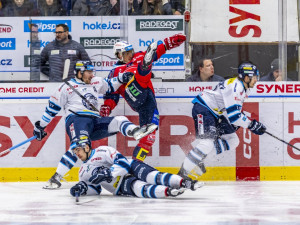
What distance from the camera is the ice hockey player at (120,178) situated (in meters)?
6.88

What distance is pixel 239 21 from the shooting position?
9.07 m

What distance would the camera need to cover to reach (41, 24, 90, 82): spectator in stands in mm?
9016

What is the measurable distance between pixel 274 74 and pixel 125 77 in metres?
1.78

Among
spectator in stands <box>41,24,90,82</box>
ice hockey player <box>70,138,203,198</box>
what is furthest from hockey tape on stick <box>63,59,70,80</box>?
ice hockey player <box>70,138,203,198</box>

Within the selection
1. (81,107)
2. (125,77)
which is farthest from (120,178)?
(125,77)

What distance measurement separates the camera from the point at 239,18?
9078 mm

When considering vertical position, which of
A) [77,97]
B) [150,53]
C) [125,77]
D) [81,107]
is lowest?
[81,107]

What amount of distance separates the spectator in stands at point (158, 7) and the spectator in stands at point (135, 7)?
67 millimetres

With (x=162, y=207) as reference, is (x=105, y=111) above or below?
above

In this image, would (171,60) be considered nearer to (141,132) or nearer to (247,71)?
(247,71)

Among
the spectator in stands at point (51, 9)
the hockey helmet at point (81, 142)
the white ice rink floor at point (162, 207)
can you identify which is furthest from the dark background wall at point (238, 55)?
the hockey helmet at point (81, 142)

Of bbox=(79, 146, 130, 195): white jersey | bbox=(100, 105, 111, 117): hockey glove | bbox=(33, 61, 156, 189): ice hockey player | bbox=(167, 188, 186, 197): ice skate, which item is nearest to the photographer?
bbox=(167, 188, 186, 197): ice skate

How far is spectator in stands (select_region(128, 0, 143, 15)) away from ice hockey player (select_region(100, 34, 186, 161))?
52 cm

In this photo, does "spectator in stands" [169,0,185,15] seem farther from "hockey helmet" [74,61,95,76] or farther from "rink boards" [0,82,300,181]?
"hockey helmet" [74,61,95,76]
